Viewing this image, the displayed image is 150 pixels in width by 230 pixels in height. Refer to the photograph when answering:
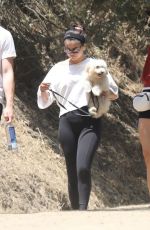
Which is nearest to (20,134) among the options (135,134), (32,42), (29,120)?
(29,120)

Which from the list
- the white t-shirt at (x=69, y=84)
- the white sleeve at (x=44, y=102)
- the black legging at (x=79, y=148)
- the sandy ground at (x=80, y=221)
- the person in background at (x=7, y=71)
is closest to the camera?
the sandy ground at (x=80, y=221)

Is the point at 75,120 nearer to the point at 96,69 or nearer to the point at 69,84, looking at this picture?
the point at 69,84

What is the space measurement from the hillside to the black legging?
2416mm

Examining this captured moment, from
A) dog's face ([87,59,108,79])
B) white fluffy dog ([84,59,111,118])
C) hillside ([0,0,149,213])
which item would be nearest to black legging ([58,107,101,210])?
white fluffy dog ([84,59,111,118])

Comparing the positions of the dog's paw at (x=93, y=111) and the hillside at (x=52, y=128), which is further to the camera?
the hillside at (x=52, y=128)

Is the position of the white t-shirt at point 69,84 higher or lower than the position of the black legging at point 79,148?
higher

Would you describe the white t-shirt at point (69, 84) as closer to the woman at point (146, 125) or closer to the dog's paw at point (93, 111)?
the dog's paw at point (93, 111)

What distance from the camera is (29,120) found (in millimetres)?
11148

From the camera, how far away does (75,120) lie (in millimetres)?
6176

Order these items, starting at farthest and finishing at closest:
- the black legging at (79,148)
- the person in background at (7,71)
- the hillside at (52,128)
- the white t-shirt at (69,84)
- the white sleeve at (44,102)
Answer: the hillside at (52,128), the white sleeve at (44,102), the white t-shirt at (69,84), the black legging at (79,148), the person in background at (7,71)

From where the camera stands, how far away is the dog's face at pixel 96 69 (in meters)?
6.23

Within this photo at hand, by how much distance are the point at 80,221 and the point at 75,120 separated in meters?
1.26

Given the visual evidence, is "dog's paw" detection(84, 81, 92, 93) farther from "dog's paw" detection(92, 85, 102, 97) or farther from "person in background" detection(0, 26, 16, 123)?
"person in background" detection(0, 26, 16, 123)

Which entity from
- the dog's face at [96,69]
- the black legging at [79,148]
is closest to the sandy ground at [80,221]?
the black legging at [79,148]
